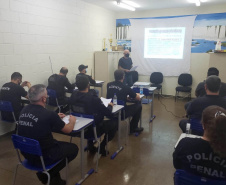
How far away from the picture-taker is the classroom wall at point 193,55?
6.29 meters

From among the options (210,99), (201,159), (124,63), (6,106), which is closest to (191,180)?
(201,159)

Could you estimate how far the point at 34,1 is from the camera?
4.36m

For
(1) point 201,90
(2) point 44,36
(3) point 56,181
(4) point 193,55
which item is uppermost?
(2) point 44,36

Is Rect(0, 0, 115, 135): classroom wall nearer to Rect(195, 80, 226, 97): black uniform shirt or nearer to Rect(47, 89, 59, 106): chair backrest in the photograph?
Rect(47, 89, 59, 106): chair backrest

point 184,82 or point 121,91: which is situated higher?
point 121,91

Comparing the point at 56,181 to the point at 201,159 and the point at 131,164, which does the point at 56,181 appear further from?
the point at 201,159

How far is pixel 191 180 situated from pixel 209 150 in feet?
0.92

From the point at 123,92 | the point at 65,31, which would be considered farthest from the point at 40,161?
the point at 65,31

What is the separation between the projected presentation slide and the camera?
6.82m

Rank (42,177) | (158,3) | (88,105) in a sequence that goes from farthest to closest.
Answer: (158,3) → (88,105) → (42,177)

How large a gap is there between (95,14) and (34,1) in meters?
2.47

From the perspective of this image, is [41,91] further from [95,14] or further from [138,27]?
[138,27]

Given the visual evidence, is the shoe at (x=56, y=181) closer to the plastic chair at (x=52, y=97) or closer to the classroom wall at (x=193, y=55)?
the plastic chair at (x=52, y=97)

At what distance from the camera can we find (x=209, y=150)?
1353mm
